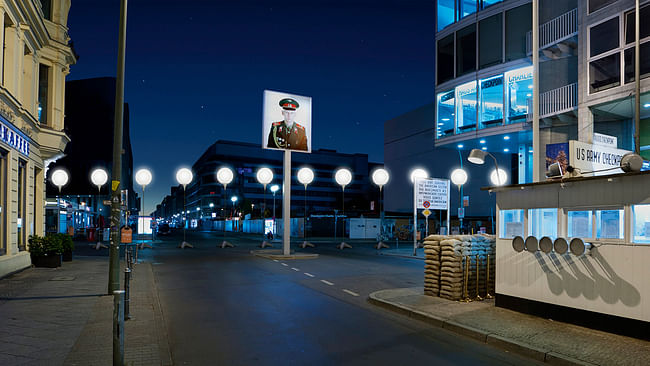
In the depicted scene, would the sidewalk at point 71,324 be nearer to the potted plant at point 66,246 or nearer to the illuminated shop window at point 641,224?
the potted plant at point 66,246

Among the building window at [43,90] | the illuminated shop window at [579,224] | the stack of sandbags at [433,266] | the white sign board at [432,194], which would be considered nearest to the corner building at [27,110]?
the building window at [43,90]

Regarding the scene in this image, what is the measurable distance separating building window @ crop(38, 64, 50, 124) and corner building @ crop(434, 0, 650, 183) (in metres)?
22.3

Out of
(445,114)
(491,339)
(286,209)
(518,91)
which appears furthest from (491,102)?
(491,339)

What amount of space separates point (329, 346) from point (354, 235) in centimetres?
4629

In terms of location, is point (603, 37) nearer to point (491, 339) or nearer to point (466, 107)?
point (466, 107)

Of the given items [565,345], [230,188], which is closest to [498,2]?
[565,345]

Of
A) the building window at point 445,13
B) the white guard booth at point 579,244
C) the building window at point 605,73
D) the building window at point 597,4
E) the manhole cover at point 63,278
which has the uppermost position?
the building window at point 445,13

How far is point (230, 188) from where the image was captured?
12781cm

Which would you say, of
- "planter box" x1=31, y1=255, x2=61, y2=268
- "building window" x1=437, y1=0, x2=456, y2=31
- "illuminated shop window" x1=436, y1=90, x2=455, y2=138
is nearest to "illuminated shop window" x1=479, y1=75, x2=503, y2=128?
"illuminated shop window" x1=436, y1=90, x2=455, y2=138

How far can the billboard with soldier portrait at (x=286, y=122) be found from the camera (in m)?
23.3

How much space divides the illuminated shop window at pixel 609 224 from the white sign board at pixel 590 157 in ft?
5.36

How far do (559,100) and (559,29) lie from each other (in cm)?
364

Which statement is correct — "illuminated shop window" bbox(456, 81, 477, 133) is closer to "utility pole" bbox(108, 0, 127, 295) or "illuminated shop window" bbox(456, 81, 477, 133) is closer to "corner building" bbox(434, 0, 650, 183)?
"corner building" bbox(434, 0, 650, 183)

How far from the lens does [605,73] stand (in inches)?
742
